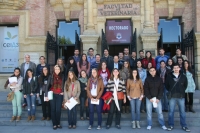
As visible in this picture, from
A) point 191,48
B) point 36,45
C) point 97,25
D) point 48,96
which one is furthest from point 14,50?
point 191,48

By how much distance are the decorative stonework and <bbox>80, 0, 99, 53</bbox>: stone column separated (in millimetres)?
3624

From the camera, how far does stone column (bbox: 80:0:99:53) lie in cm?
1079

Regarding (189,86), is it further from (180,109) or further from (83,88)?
(83,88)

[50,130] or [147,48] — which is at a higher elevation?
[147,48]

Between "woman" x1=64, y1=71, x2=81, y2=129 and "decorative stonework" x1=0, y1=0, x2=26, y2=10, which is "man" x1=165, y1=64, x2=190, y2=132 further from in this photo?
"decorative stonework" x1=0, y1=0, x2=26, y2=10

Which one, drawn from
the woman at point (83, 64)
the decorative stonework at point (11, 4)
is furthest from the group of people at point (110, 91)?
the decorative stonework at point (11, 4)

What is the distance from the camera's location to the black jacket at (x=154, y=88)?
6.23 m

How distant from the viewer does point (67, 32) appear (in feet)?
39.5

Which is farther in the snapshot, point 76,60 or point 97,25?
point 97,25

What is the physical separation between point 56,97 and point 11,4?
23.0 ft

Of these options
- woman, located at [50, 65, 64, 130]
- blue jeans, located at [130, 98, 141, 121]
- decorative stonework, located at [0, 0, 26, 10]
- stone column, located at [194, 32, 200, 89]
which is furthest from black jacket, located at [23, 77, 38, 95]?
stone column, located at [194, 32, 200, 89]

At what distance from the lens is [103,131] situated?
6211 mm

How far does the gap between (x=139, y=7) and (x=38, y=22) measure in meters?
5.58

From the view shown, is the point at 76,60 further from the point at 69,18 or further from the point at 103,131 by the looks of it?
the point at 69,18
